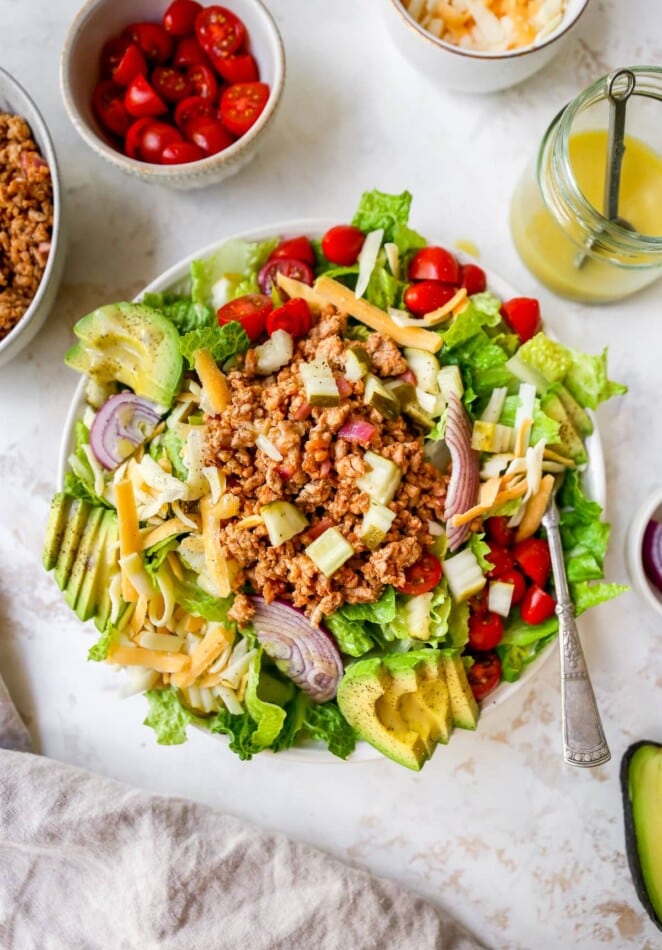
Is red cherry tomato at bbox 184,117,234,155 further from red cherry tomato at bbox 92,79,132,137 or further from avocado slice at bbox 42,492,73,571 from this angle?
avocado slice at bbox 42,492,73,571

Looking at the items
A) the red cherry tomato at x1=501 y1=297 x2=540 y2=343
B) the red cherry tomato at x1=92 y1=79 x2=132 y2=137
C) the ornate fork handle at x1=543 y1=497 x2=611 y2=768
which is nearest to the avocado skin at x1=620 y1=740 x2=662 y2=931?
the ornate fork handle at x1=543 y1=497 x2=611 y2=768

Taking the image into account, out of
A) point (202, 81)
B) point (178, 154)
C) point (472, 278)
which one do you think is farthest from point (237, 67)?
point (472, 278)

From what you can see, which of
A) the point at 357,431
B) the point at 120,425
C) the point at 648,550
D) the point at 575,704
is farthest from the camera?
the point at 648,550

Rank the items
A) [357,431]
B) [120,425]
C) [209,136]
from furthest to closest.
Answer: [209,136]
[120,425]
[357,431]

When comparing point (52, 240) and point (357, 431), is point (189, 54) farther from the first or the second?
point (357, 431)

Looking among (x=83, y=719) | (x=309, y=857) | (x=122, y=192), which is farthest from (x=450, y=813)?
(x=122, y=192)

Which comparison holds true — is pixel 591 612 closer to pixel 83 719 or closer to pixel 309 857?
pixel 309 857

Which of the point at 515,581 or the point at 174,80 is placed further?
the point at 174,80
